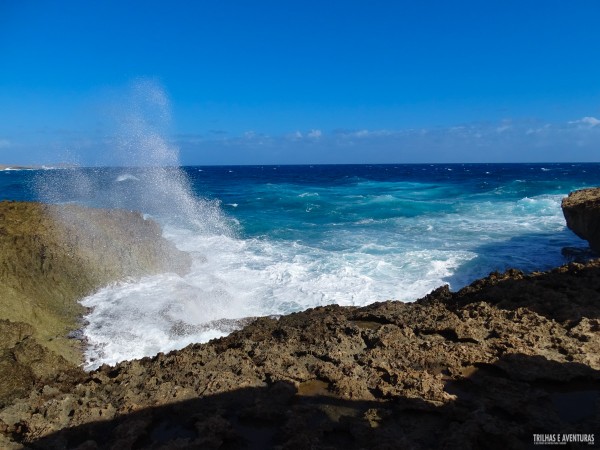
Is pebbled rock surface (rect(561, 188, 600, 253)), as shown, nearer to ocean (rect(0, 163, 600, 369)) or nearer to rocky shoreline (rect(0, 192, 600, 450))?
ocean (rect(0, 163, 600, 369))

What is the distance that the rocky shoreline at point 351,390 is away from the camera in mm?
4070

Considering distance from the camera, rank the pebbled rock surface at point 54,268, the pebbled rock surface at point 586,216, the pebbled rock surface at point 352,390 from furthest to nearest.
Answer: the pebbled rock surface at point 586,216 < the pebbled rock surface at point 54,268 < the pebbled rock surface at point 352,390

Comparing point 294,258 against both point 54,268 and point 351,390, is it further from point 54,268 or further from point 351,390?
point 351,390

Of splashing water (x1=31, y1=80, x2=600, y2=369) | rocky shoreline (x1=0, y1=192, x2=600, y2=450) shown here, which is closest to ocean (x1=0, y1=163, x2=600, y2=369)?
splashing water (x1=31, y1=80, x2=600, y2=369)

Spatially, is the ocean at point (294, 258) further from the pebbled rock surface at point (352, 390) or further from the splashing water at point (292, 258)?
the pebbled rock surface at point (352, 390)

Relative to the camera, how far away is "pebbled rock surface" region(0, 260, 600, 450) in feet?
13.3

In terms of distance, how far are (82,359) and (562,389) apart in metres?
7.65

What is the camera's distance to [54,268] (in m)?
9.96

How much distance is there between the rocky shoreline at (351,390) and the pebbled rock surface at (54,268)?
971mm

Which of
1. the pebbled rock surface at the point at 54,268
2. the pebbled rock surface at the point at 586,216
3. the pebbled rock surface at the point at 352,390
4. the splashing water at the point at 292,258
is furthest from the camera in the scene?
the pebbled rock surface at the point at 586,216

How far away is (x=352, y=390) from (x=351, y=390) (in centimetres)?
1

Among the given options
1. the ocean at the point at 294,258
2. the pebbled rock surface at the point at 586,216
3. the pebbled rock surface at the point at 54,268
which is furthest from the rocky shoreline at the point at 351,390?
the pebbled rock surface at the point at 586,216

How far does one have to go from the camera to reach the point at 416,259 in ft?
44.9

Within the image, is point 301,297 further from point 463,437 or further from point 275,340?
point 463,437
